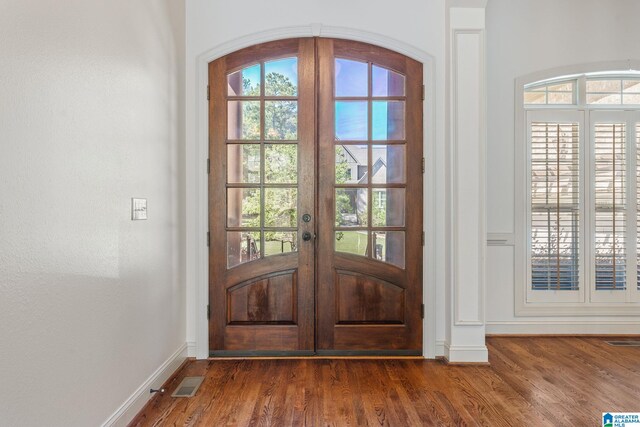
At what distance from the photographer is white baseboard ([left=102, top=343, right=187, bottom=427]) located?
2.02 meters

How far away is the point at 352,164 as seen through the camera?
3.15 meters

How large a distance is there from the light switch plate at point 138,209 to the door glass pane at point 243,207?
85 centimetres

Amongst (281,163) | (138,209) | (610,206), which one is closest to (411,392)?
(281,163)

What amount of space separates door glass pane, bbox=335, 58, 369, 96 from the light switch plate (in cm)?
169

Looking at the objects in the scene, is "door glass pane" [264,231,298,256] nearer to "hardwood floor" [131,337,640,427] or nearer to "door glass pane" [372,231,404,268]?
"door glass pane" [372,231,404,268]

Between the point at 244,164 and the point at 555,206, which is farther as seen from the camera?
the point at 555,206

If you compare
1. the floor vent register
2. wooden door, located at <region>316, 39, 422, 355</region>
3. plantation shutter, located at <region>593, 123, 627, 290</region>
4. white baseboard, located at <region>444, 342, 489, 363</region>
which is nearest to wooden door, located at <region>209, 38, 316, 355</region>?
wooden door, located at <region>316, 39, 422, 355</region>

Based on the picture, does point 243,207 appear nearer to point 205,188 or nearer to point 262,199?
point 262,199

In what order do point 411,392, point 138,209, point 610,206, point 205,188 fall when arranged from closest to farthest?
point 138,209 → point 411,392 → point 205,188 → point 610,206

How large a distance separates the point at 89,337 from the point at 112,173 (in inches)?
30.1

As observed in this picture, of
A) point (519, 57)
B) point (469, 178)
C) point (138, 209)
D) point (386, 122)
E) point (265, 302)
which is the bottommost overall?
point (265, 302)

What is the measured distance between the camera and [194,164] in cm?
310

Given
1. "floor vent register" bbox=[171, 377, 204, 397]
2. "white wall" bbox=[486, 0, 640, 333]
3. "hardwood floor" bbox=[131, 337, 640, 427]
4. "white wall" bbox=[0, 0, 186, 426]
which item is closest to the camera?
"white wall" bbox=[0, 0, 186, 426]

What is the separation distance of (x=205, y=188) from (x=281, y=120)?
0.78 meters
